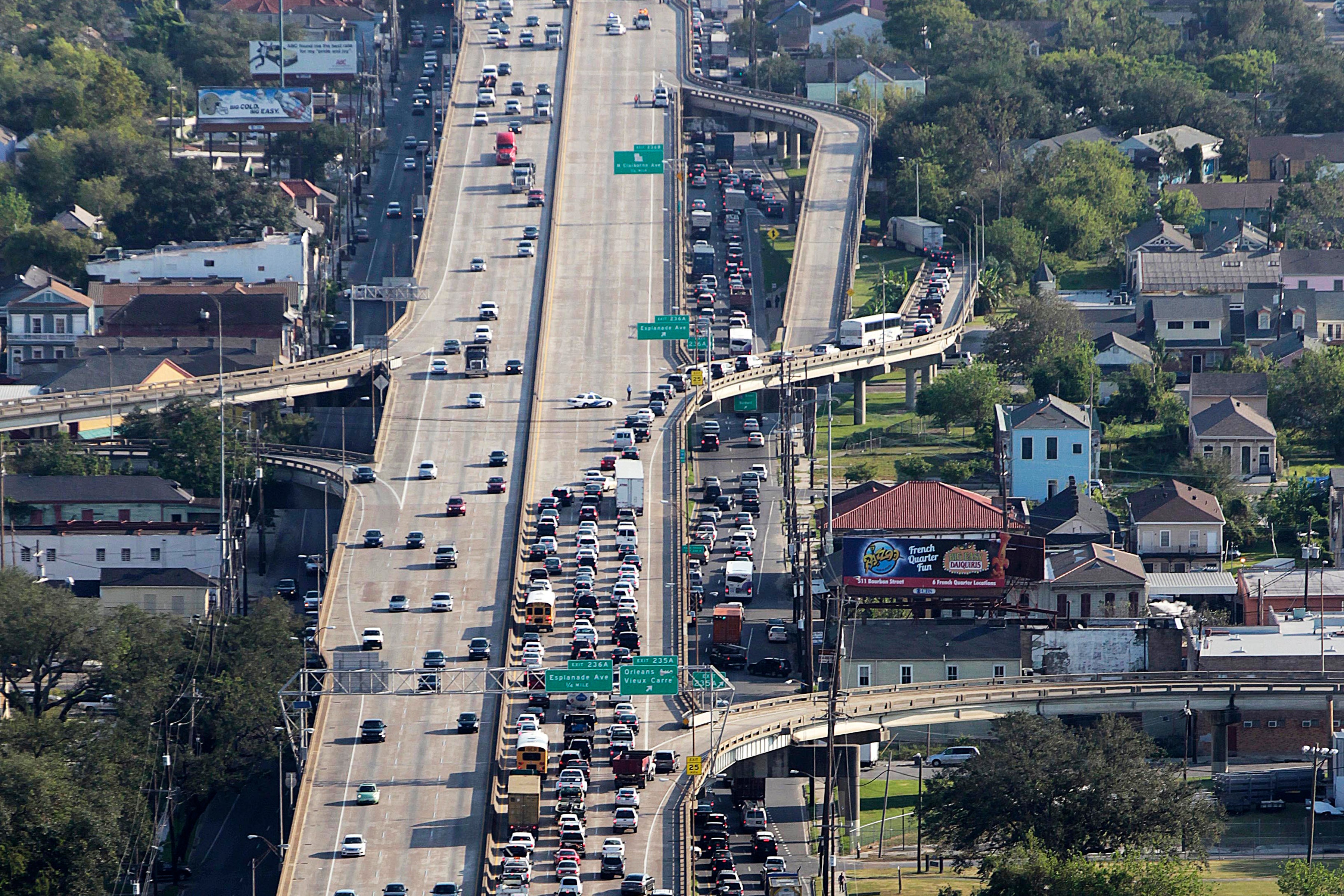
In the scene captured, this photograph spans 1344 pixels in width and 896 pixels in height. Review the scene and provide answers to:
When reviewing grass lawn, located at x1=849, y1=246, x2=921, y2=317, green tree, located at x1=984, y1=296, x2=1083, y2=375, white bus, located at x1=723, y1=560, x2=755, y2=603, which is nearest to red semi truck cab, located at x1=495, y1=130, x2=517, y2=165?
grass lawn, located at x1=849, y1=246, x2=921, y2=317

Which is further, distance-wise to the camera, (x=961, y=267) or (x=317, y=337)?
(x=961, y=267)

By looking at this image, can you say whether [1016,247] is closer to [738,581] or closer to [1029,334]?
[1029,334]

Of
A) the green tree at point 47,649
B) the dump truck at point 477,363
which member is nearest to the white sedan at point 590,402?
the dump truck at point 477,363

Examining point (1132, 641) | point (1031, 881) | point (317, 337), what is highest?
point (317, 337)

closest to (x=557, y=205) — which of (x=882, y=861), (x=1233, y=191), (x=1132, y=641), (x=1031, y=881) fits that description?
(x=1233, y=191)

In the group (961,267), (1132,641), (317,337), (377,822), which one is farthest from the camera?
(961,267)

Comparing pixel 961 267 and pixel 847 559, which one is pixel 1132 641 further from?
pixel 961 267

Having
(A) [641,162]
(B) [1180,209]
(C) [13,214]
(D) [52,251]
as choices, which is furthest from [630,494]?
(B) [1180,209]
